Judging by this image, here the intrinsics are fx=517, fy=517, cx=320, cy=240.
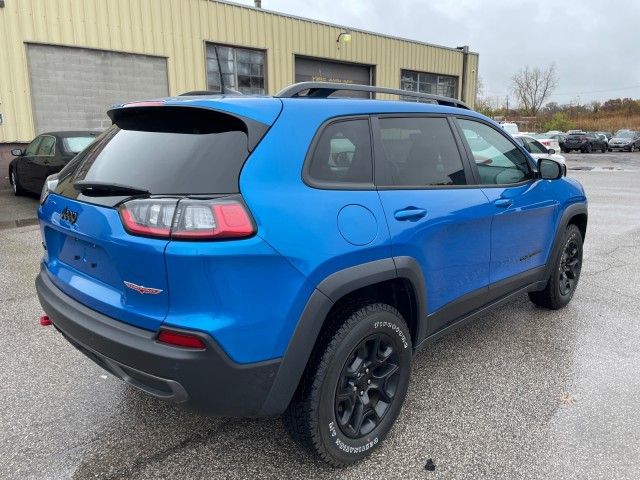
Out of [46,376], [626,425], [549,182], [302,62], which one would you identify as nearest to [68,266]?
[46,376]

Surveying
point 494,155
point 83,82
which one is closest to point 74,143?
point 83,82

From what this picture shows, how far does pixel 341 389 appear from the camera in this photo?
2338mm

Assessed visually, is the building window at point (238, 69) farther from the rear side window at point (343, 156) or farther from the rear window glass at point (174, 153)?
the rear side window at point (343, 156)

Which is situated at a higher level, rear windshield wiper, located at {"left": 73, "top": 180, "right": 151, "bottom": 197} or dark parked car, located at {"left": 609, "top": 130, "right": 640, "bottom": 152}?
rear windshield wiper, located at {"left": 73, "top": 180, "right": 151, "bottom": 197}

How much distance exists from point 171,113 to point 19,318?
9.62ft

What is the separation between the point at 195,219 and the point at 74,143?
8741 mm

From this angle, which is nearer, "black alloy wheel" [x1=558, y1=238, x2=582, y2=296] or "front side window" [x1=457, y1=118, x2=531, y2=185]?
"front side window" [x1=457, y1=118, x2=531, y2=185]

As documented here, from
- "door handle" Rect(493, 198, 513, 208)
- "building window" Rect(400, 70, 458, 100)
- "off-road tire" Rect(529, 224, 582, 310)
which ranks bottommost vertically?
"off-road tire" Rect(529, 224, 582, 310)

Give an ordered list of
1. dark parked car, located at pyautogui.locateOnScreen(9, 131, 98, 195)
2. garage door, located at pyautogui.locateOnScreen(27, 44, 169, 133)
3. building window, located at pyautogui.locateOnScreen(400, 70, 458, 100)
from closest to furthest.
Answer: dark parked car, located at pyautogui.locateOnScreen(9, 131, 98, 195)
garage door, located at pyautogui.locateOnScreen(27, 44, 169, 133)
building window, located at pyautogui.locateOnScreen(400, 70, 458, 100)

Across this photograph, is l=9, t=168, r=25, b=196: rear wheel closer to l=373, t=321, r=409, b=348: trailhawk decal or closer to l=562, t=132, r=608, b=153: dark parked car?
l=373, t=321, r=409, b=348: trailhawk decal

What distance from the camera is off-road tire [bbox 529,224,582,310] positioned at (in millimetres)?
4191

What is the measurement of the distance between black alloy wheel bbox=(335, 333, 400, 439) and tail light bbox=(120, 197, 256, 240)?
831 millimetres

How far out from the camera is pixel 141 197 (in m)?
2.04

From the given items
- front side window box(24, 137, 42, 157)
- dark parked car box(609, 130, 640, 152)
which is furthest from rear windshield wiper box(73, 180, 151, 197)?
dark parked car box(609, 130, 640, 152)
